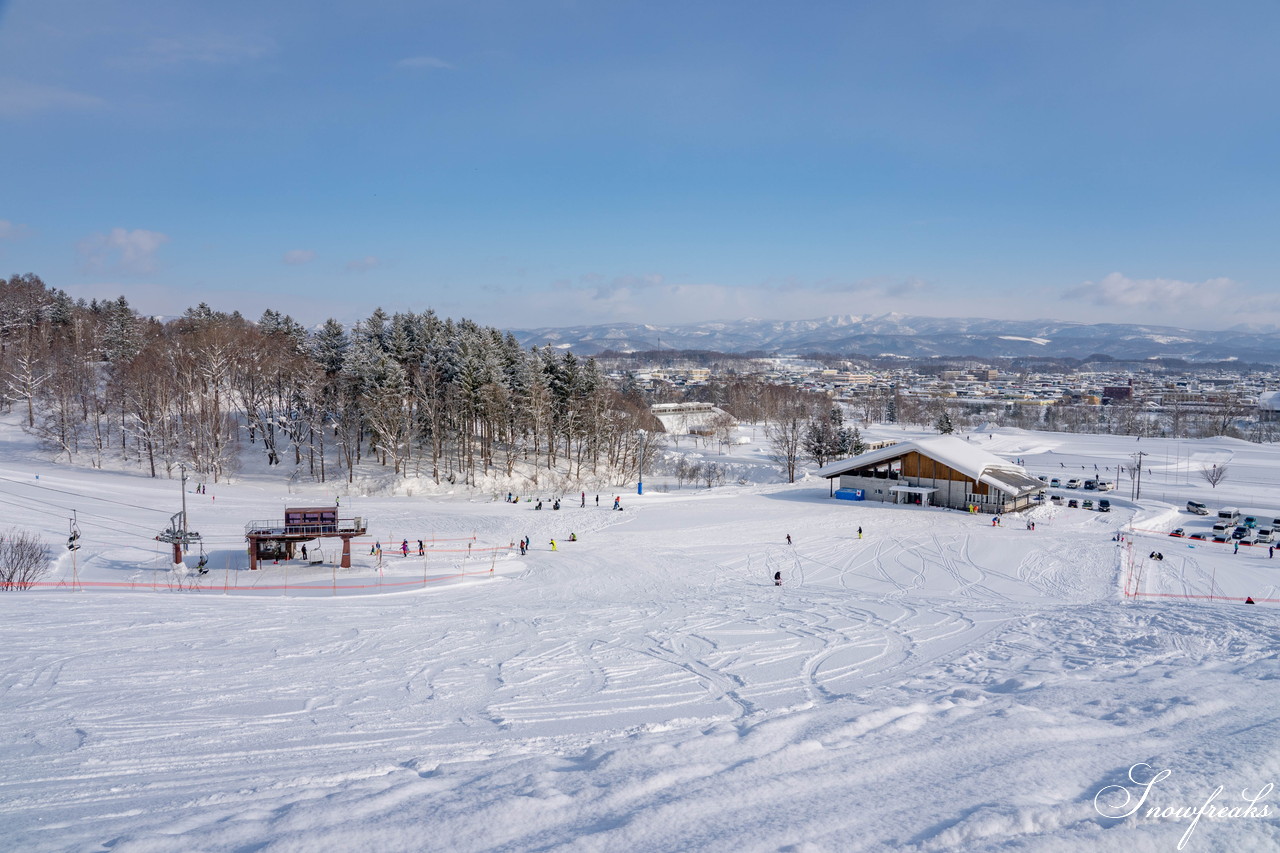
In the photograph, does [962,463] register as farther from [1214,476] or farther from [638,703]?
[1214,476]

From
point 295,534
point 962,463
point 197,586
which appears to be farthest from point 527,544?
point 962,463

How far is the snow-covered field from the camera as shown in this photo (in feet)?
20.6

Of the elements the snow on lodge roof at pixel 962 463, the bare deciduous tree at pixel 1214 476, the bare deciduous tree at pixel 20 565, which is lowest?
the bare deciduous tree at pixel 1214 476

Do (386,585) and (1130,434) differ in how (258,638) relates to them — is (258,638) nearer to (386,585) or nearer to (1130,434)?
(386,585)

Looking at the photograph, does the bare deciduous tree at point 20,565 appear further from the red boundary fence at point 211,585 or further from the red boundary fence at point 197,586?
the red boundary fence at point 197,586

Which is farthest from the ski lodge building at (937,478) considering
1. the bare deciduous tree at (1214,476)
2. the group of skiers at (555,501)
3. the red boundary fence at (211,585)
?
the bare deciduous tree at (1214,476)

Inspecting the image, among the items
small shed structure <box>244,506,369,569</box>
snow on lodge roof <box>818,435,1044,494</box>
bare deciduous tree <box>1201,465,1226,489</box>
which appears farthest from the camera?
bare deciduous tree <box>1201,465,1226,489</box>

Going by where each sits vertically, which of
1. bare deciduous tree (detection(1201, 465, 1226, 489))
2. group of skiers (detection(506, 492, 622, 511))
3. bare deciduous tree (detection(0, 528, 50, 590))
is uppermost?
bare deciduous tree (detection(0, 528, 50, 590))

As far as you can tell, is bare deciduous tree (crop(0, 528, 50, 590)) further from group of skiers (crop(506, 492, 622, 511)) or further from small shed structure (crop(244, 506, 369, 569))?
group of skiers (crop(506, 492, 622, 511))

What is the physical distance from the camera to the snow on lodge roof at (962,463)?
125 ft

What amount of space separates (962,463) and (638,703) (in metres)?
33.7

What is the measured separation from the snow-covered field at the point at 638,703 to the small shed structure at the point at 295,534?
918mm

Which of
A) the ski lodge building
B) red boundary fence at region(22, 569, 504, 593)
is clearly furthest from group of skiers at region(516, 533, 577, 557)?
the ski lodge building

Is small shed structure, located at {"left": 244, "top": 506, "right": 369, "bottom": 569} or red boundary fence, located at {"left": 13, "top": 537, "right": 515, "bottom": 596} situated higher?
small shed structure, located at {"left": 244, "top": 506, "right": 369, "bottom": 569}
